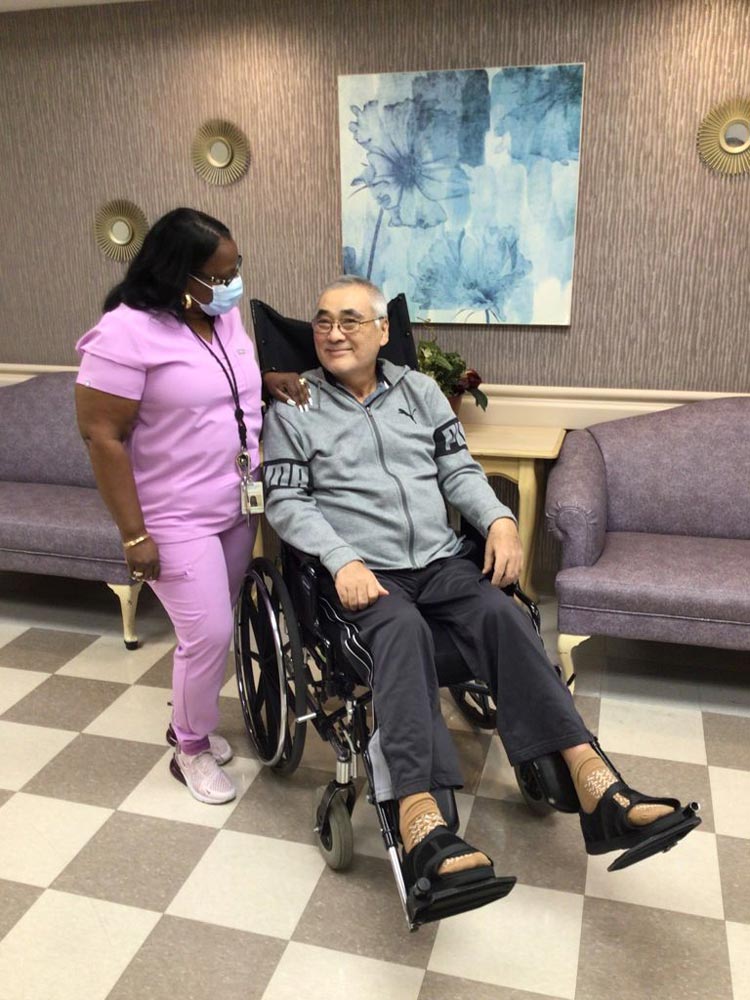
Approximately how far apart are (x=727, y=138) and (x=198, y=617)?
2262 mm

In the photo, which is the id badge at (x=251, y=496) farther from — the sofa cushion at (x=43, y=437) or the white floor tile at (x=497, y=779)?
the sofa cushion at (x=43, y=437)

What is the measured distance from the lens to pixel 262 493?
1982mm

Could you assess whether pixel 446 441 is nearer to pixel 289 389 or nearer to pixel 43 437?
pixel 289 389

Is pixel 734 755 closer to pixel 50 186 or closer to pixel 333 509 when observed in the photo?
pixel 333 509

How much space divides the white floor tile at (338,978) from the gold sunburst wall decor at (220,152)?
2675mm

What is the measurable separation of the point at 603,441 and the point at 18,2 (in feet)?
8.73

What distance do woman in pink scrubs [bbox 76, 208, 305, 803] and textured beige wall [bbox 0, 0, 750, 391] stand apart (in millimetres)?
1394

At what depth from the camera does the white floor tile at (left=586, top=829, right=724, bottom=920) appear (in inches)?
66.9

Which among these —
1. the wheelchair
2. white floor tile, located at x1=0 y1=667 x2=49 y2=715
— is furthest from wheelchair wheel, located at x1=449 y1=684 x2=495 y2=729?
white floor tile, located at x1=0 y1=667 x2=49 y2=715

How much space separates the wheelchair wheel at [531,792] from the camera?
6.27 ft

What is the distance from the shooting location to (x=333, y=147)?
10.2 ft

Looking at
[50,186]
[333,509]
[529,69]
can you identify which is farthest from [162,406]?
[50,186]

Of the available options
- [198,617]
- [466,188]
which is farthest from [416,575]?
[466,188]

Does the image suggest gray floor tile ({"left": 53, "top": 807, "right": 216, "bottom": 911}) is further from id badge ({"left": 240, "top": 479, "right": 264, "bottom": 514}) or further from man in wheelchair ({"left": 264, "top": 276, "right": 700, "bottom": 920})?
id badge ({"left": 240, "top": 479, "right": 264, "bottom": 514})
